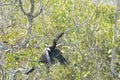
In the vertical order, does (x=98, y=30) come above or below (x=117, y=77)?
above

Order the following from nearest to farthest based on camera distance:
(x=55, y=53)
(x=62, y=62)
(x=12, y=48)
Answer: (x=12, y=48), (x=55, y=53), (x=62, y=62)

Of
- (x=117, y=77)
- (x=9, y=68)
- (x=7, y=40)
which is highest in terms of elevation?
(x=7, y=40)

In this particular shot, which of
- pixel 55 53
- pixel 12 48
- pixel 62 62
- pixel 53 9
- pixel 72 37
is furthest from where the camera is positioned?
pixel 53 9

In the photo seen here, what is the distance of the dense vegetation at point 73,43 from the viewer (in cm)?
486

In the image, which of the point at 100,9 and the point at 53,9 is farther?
the point at 53,9

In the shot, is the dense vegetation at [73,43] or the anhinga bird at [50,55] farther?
the anhinga bird at [50,55]

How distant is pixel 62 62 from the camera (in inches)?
220

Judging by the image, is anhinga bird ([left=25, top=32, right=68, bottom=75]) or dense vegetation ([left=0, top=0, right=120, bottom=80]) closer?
dense vegetation ([left=0, top=0, right=120, bottom=80])

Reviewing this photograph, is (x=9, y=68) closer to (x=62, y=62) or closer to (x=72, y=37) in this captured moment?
(x=62, y=62)

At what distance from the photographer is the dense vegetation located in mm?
4859

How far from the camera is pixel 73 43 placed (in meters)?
5.50

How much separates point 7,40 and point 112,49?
1.59 m

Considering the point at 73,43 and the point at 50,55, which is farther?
the point at 73,43

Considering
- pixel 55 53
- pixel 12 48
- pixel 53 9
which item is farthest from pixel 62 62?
pixel 53 9
